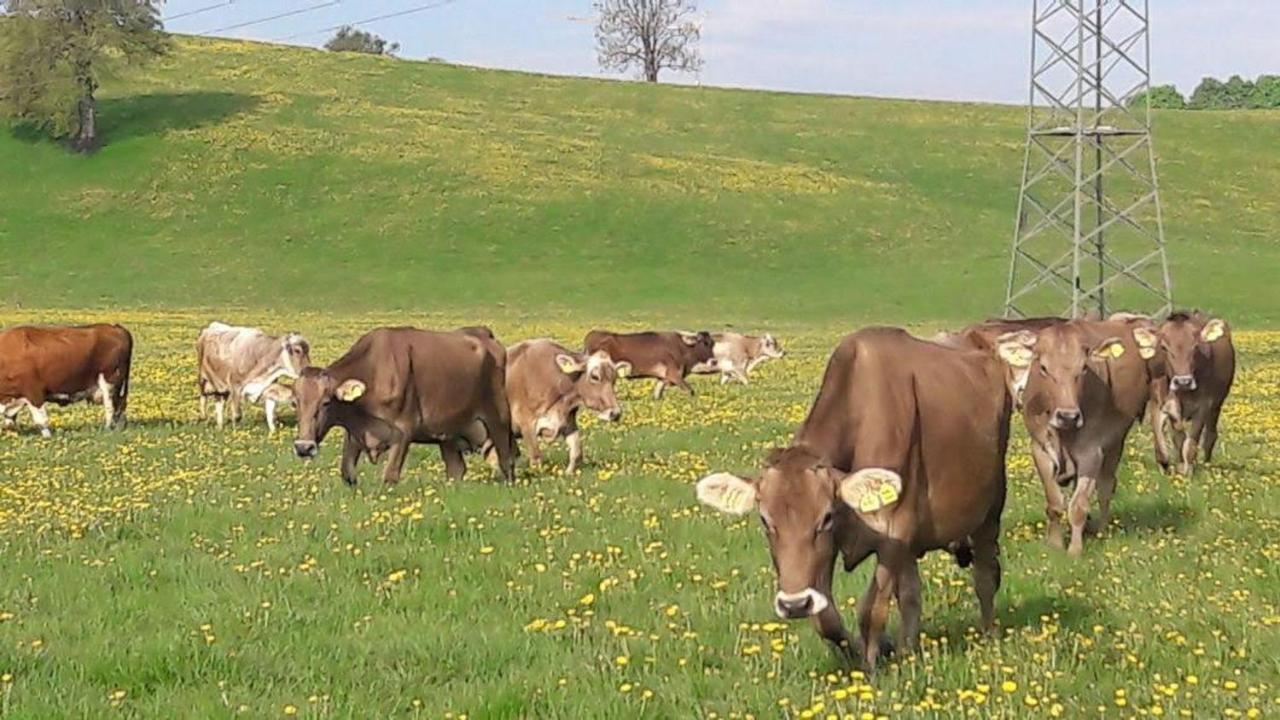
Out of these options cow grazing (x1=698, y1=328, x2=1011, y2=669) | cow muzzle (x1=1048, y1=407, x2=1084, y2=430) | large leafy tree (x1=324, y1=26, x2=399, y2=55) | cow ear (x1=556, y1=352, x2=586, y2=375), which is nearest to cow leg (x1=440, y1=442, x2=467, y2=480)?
cow ear (x1=556, y1=352, x2=586, y2=375)

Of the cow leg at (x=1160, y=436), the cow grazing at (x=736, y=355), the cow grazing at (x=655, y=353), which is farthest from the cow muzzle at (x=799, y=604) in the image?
the cow grazing at (x=736, y=355)

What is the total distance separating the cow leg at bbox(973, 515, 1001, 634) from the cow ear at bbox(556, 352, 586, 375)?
9814mm

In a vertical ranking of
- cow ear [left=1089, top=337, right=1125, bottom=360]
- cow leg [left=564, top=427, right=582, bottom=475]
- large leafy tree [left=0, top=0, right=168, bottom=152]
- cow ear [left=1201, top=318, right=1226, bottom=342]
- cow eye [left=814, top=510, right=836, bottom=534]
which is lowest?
cow leg [left=564, top=427, right=582, bottom=475]

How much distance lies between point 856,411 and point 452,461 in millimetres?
8487

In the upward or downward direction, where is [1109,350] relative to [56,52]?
downward

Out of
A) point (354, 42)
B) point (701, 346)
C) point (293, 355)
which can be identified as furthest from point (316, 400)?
point (354, 42)

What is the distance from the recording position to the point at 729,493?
26.2 ft

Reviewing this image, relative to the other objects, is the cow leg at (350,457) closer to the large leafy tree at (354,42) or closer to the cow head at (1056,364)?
the cow head at (1056,364)

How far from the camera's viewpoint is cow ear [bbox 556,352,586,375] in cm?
1895

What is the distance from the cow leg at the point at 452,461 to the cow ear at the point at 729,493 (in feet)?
28.8

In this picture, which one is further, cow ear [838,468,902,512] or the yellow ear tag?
the yellow ear tag

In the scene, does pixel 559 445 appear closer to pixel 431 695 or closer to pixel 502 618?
pixel 502 618

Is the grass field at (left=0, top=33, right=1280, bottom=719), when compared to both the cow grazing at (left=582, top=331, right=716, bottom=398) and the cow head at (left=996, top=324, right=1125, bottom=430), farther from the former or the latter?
the cow head at (left=996, top=324, right=1125, bottom=430)

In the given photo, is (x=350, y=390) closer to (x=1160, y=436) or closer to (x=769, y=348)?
(x=1160, y=436)
